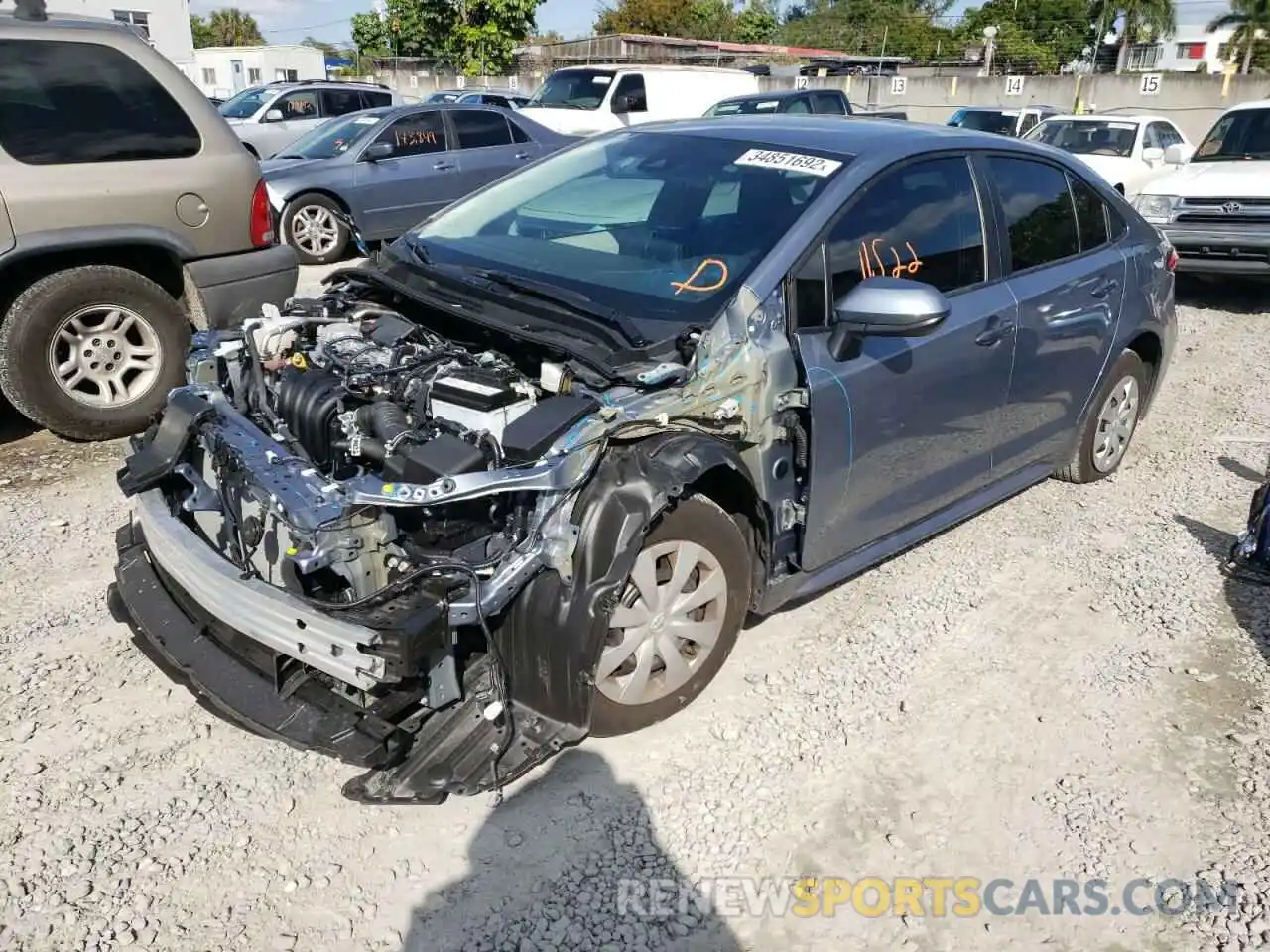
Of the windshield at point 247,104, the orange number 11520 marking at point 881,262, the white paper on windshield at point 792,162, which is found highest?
the white paper on windshield at point 792,162

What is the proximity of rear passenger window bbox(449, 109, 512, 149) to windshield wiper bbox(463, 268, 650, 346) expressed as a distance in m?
7.99

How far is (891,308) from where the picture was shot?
309 cm

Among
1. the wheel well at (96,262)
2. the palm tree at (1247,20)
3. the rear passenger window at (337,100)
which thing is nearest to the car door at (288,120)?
the rear passenger window at (337,100)

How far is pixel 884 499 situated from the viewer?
3709 mm

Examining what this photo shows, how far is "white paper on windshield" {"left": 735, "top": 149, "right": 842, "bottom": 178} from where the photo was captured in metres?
3.54

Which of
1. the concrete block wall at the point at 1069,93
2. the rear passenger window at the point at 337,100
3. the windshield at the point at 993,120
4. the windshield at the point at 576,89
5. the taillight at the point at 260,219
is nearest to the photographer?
the taillight at the point at 260,219

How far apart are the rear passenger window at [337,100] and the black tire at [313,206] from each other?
18.9 ft

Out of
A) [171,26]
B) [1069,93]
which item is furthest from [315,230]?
[171,26]

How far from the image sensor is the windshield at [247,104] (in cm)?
1519

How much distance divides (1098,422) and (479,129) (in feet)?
26.9

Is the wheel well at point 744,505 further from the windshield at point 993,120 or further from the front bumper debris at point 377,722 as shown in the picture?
the windshield at point 993,120

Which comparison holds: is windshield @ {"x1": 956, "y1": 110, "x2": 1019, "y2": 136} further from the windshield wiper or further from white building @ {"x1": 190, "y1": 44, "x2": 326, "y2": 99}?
white building @ {"x1": 190, "y1": 44, "x2": 326, "y2": 99}

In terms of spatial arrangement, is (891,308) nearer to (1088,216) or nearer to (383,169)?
(1088,216)

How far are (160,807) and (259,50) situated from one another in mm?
43367
